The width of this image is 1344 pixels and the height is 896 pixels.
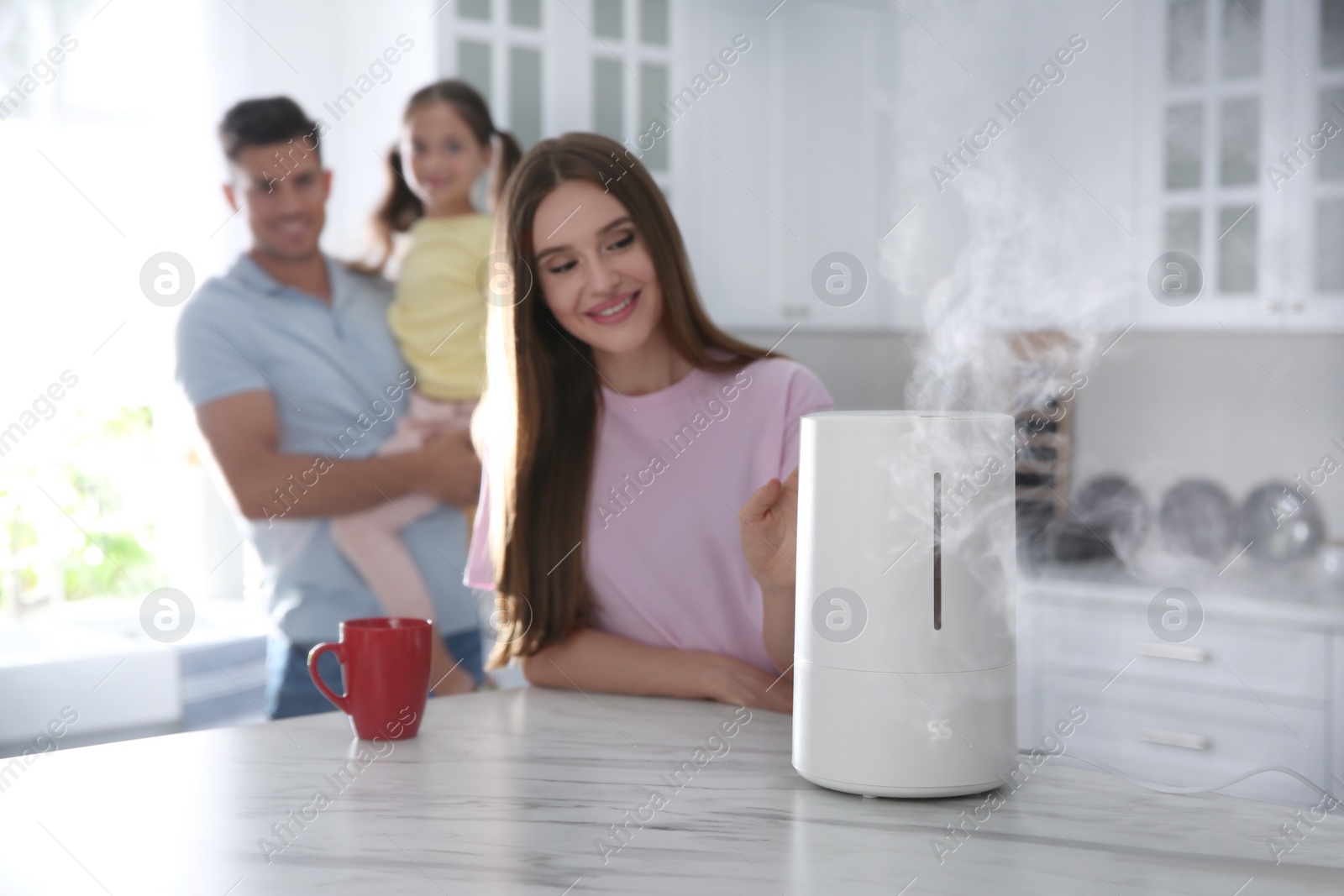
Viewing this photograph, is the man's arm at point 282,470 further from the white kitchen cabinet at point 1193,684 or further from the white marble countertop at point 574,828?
the white kitchen cabinet at point 1193,684

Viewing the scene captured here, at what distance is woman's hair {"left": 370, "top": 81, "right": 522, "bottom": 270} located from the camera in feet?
8.20

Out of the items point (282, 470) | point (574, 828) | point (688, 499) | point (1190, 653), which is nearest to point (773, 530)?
point (574, 828)

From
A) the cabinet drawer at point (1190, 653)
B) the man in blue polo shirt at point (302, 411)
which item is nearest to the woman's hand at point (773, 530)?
the man in blue polo shirt at point (302, 411)

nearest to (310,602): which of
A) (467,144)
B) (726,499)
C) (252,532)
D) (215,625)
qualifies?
(252,532)

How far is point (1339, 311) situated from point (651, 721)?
218 centimetres

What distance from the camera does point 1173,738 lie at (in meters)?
2.59

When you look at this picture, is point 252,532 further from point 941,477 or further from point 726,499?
point 941,477

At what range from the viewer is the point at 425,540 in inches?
96.5

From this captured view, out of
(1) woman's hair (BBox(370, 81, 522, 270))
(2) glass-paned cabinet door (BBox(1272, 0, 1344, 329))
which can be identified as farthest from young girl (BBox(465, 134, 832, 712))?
(2) glass-paned cabinet door (BBox(1272, 0, 1344, 329))

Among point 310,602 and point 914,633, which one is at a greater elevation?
point 914,633

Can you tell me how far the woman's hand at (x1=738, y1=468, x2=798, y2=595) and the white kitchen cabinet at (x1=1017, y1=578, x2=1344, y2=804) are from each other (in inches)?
59.8

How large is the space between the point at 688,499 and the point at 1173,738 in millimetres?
1665

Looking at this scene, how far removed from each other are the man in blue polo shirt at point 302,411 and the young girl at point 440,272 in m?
0.02

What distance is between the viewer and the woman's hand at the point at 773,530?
3.18 feet
